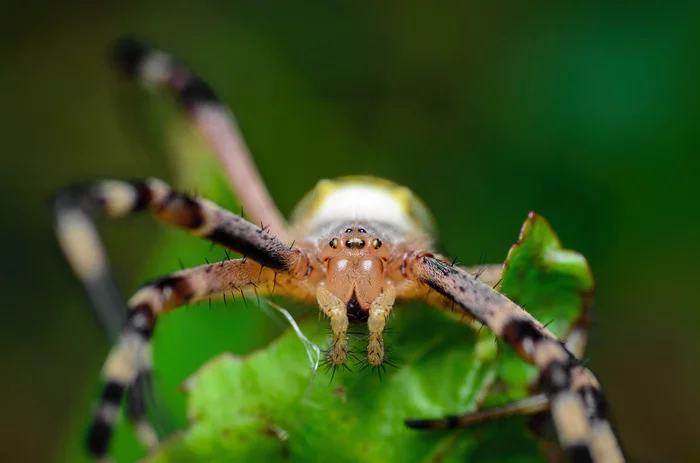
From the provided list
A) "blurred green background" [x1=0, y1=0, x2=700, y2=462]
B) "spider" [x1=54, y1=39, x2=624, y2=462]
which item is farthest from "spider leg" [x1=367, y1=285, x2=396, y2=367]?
"blurred green background" [x1=0, y1=0, x2=700, y2=462]

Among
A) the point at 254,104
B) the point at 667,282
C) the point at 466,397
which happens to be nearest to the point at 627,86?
the point at 667,282

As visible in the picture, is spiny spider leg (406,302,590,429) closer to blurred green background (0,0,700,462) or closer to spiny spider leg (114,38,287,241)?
blurred green background (0,0,700,462)

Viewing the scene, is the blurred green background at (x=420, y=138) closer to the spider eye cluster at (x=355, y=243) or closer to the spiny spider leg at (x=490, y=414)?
the spider eye cluster at (x=355, y=243)

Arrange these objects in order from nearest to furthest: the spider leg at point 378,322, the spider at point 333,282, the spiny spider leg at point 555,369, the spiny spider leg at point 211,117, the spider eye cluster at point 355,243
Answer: the spiny spider leg at point 555,369
the spider at point 333,282
the spider leg at point 378,322
the spider eye cluster at point 355,243
the spiny spider leg at point 211,117

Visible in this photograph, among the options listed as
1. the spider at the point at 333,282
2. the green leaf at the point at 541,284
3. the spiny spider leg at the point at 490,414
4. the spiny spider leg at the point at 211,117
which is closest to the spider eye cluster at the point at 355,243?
the spider at the point at 333,282

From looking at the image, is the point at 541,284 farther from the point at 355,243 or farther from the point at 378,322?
the point at 355,243

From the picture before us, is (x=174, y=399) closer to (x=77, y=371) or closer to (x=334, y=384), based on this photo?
(x=334, y=384)

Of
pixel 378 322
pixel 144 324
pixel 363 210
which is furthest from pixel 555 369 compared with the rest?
pixel 363 210
